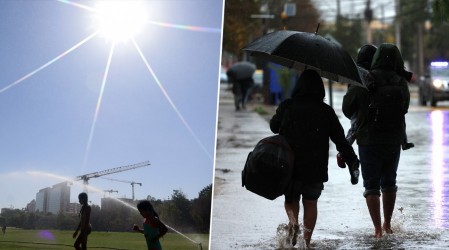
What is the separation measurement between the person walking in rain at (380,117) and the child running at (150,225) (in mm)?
3313

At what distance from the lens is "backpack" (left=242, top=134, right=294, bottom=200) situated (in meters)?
7.67

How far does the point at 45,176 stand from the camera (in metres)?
5.49

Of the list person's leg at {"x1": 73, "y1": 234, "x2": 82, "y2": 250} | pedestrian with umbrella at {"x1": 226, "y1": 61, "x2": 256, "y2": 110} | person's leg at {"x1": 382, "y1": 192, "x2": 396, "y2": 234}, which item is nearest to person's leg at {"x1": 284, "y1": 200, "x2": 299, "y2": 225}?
person's leg at {"x1": 382, "y1": 192, "x2": 396, "y2": 234}

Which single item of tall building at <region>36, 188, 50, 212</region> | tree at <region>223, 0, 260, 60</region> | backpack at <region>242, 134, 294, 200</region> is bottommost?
tall building at <region>36, 188, 50, 212</region>

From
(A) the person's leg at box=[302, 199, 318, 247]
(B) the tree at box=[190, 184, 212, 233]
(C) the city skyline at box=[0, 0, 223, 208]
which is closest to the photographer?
(C) the city skyline at box=[0, 0, 223, 208]

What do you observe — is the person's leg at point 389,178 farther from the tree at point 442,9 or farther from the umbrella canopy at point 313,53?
the tree at point 442,9

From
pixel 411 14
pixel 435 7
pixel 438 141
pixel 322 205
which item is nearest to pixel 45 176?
pixel 322 205

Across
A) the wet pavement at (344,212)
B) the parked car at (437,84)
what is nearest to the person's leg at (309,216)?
the wet pavement at (344,212)

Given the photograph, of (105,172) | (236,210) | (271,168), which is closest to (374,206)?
(271,168)

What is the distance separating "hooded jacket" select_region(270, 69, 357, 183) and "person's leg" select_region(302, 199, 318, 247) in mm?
210

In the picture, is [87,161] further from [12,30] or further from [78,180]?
[12,30]

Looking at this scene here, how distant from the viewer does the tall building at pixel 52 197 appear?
18.1 feet

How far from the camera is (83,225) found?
5.58m

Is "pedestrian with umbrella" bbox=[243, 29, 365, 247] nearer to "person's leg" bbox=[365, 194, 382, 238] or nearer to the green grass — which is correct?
"person's leg" bbox=[365, 194, 382, 238]
